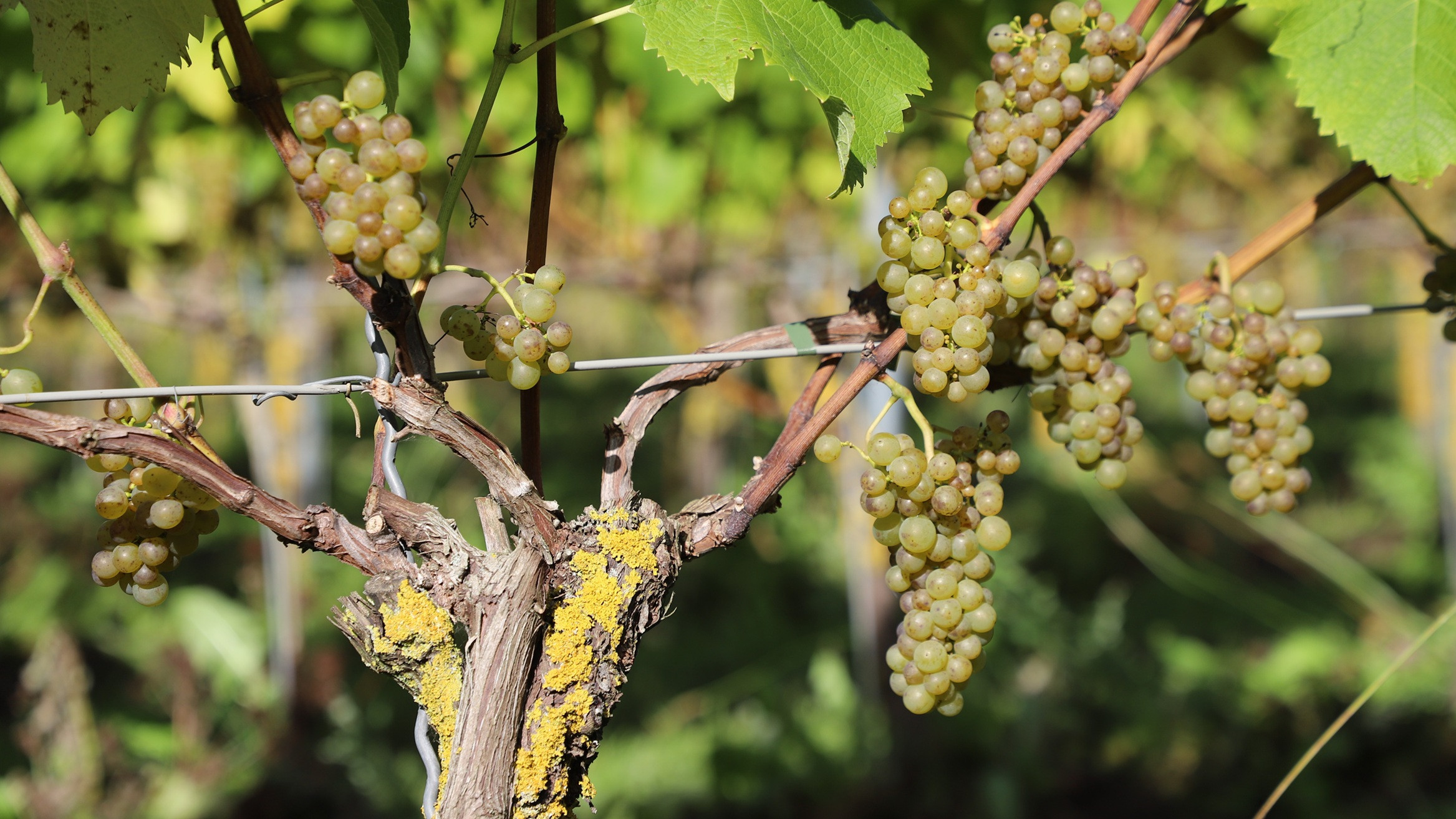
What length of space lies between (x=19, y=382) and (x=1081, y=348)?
3.18 ft

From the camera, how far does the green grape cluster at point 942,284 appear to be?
866 millimetres

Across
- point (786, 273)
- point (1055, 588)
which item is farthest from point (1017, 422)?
point (786, 273)

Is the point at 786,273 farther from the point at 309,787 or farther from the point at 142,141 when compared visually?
the point at 309,787

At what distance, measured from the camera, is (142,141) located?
3.07m

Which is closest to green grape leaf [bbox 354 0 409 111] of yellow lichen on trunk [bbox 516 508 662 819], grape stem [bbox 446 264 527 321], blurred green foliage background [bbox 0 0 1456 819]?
grape stem [bbox 446 264 527 321]

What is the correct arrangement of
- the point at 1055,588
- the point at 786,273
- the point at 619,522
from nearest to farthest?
the point at 619,522 → the point at 786,273 → the point at 1055,588

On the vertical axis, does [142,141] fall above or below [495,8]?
above

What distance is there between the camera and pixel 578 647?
871mm

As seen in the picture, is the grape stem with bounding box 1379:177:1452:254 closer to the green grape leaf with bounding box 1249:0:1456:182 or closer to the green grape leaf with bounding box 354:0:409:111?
the green grape leaf with bounding box 1249:0:1456:182

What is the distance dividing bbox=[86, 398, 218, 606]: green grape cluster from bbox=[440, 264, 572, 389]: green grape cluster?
0.26 metres

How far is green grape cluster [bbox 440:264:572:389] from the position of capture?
79cm

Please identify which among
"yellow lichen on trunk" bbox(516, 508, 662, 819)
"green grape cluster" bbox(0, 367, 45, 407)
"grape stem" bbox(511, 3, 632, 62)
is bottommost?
"yellow lichen on trunk" bbox(516, 508, 662, 819)

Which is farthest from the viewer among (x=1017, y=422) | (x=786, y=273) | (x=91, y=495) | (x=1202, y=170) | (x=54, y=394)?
(x=1017, y=422)

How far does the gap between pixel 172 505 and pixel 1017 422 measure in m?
5.96
